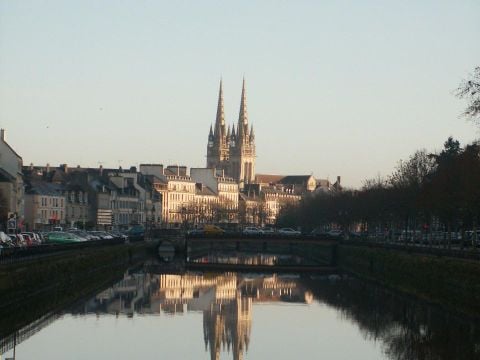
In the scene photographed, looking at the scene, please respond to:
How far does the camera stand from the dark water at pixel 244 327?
2036 inches

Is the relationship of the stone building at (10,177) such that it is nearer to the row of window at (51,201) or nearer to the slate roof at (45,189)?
the slate roof at (45,189)

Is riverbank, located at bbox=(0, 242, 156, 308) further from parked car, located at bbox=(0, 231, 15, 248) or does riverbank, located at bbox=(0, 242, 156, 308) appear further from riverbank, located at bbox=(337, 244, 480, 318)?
riverbank, located at bbox=(337, 244, 480, 318)

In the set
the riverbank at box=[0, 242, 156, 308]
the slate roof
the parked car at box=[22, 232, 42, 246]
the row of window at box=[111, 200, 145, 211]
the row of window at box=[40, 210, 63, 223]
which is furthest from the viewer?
the row of window at box=[111, 200, 145, 211]

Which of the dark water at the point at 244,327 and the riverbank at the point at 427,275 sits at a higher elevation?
the riverbank at the point at 427,275

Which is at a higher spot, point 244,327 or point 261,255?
point 261,255

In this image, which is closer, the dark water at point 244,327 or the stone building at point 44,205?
the dark water at point 244,327

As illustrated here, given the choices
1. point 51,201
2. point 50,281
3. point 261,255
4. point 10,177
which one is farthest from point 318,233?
point 50,281

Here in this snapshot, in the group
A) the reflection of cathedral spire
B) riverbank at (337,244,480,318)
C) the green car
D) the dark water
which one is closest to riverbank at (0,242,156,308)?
the dark water

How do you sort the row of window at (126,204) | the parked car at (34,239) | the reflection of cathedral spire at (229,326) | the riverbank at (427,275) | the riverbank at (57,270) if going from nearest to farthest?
the reflection of cathedral spire at (229,326), the riverbank at (57,270), the riverbank at (427,275), the parked car at (34,239), the row of window at (126,204)

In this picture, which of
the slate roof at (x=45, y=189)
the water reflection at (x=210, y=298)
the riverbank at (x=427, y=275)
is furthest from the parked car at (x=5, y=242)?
the slate roof at (x=45, y=189)

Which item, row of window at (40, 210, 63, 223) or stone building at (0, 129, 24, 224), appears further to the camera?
row of window at (40, 210, 63, 223)

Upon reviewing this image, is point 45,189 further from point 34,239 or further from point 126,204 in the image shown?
point 34,239

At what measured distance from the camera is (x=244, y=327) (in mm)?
61531

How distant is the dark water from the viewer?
51.7m
